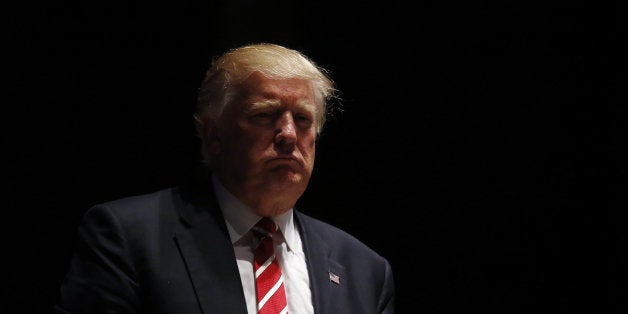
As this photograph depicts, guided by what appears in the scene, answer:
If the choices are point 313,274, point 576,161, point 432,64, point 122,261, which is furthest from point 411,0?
point 122,261

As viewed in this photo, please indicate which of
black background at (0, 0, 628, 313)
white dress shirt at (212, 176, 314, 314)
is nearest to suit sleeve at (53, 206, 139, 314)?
white dress shirt at (212, 176, 314, 314)

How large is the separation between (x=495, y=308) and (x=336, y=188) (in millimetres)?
897

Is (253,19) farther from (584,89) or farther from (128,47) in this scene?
(584,89)

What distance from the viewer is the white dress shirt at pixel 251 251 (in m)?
2.54

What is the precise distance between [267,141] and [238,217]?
27 cm

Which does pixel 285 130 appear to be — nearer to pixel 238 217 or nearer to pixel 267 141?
pixel 267 141

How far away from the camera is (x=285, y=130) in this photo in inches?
104

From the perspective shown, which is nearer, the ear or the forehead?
the forehead

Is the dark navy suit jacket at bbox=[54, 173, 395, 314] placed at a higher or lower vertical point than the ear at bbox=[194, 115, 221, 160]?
lower

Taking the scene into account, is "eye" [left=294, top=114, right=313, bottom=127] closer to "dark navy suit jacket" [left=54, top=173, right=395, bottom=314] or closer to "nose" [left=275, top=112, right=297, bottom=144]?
"nose" [left=275, top=112, right=297, bottom=144]

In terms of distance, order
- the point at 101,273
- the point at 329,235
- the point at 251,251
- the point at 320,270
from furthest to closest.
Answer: the point at 329,235, the point at 320,270, the point at 251,251, the point at 101,273

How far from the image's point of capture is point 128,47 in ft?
10.4

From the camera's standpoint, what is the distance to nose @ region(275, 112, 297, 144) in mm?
2631

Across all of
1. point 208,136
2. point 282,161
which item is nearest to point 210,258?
point 282,161
